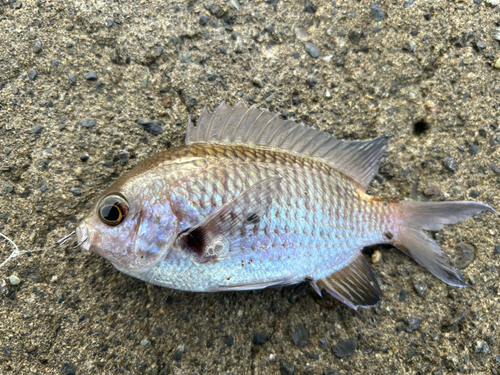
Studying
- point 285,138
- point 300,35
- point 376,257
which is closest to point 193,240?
point 285,138

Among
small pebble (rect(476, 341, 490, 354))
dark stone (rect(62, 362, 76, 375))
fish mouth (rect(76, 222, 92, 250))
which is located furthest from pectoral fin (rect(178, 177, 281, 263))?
small pebble (rect(476, 341, 490, 354))

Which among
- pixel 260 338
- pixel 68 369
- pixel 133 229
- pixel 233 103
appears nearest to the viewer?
pixel 133 229

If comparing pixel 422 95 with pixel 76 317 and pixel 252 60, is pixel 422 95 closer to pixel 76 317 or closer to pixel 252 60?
pixel 252 60

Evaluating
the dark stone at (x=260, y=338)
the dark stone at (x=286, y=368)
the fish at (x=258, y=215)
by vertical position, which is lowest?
the dark stone at (x=286, y=368)

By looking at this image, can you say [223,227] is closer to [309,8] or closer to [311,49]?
[311,49]

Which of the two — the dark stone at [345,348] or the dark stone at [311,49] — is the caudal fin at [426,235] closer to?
the dark stone at [345,348]

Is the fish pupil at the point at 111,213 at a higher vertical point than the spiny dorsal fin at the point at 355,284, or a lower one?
higher

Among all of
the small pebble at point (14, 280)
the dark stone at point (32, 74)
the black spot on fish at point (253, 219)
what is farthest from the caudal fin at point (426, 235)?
the dark stone at point (32, 74)
